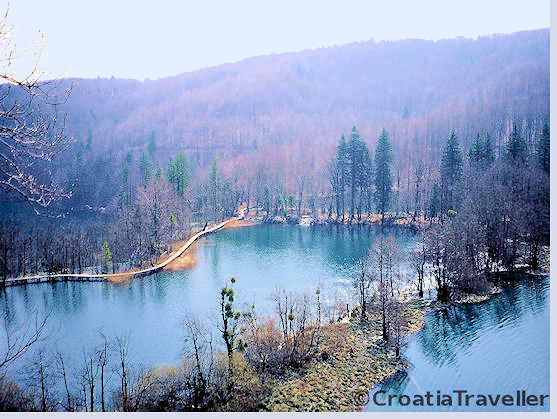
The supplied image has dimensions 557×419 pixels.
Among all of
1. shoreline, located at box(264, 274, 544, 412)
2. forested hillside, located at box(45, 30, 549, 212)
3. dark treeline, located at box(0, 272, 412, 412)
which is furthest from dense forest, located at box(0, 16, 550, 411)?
forested hillside, located at box(45, 30, 549, 212)

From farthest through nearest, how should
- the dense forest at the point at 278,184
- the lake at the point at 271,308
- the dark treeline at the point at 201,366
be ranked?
the lake at the point at 271,308 < the dense forest at the point at 278,184 < the dark treeline at the point at 201,366

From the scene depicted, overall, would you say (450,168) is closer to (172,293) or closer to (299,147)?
(172,293)

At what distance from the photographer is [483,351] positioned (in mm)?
18125

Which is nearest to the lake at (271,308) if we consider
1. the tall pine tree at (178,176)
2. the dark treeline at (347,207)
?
the dark treeline at (347,207)

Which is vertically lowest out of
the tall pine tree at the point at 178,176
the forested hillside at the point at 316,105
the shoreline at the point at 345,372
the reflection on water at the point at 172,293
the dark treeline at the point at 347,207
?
the shoreline at the point at 345,372

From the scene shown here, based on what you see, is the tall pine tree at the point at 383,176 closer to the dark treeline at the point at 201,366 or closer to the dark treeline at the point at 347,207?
the dark treeline at the point at 347,207

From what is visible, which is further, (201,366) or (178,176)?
(178,176)

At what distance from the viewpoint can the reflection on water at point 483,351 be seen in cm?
1591

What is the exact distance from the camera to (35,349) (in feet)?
63.4

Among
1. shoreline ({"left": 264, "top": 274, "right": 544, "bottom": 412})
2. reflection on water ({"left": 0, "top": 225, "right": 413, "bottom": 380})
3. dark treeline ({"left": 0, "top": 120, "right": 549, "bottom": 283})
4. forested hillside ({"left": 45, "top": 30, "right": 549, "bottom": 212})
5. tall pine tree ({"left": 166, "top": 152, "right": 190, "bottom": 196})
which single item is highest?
forested hillside ({"left": 45, "top": 30, "right": 549, "bottom": 212})

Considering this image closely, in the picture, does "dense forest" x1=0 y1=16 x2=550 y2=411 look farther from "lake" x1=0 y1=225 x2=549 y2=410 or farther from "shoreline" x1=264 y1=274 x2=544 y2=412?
"lake" x1=0 y1=225 x2=549 y2=410

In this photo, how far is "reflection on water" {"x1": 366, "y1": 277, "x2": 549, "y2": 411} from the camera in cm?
1591

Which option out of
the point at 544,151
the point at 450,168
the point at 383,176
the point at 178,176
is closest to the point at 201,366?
the point at 544,151

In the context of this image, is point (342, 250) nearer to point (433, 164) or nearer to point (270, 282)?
point (270, 282)
